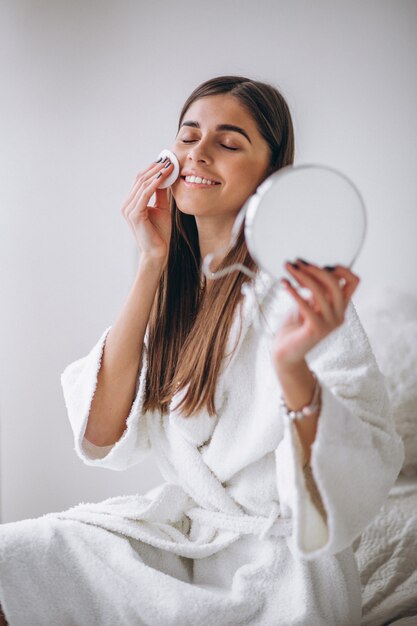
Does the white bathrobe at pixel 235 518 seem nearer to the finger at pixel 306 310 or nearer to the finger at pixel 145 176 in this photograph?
the finger at pixel 306 310

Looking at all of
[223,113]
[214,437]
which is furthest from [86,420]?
[223,113]

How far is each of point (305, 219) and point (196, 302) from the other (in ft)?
1.73

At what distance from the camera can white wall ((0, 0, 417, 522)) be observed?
202 centimetres

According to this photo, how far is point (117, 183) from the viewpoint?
2.18 m

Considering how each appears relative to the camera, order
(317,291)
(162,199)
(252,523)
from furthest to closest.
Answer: (162,199) → (252,523) → (317,291)

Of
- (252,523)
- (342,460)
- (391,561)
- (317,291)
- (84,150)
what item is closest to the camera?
(317,291)

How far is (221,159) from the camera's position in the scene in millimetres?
1252

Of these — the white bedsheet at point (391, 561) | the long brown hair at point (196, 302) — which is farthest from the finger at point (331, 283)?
the white bedsheet at point (391, 561)

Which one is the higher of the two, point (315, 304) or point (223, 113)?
point (223, 113)

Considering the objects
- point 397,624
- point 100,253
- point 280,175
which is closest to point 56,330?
point 100,253

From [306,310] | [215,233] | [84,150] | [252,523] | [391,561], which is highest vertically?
[84,150]

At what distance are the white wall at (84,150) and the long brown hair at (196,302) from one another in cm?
72

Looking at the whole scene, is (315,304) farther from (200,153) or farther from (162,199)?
(162,199)

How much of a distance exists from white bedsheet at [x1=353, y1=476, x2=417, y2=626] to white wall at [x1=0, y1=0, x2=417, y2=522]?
0.61 metres
